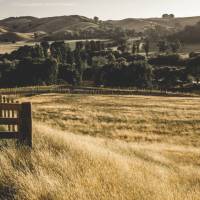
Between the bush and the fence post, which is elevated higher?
the bush

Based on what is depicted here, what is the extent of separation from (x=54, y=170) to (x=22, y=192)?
4.06 ft

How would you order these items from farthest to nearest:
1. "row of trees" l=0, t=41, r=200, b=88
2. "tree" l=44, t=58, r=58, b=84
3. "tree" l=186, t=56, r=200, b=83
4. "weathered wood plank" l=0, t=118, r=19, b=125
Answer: "tree" l=186, t=56, r=200, b=83, "tree" l=44, t=58, r=58, b=84, "row of trees" l=0, t=41, r=200, b=88, "weathered wood plank" l=0, t=118, r=19, b=125

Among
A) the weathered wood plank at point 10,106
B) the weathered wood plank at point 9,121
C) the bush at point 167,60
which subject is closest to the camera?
the weathered wood plank at point 10,106

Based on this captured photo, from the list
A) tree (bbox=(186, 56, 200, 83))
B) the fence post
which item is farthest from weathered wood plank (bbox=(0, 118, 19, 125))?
tree (bbox=(186, 56, 200, 83))

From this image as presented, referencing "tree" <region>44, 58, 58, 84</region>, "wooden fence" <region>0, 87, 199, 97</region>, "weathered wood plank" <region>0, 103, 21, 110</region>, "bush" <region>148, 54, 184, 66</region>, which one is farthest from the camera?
"bush" <region>148, 54, 184, 66</region>

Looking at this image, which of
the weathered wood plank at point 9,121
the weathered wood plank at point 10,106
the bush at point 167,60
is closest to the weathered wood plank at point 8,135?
the weathered wood plank at point 9,121

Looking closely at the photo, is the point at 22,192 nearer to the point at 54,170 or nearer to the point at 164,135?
the point at 54,170

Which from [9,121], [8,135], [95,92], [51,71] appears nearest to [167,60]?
[51,71]

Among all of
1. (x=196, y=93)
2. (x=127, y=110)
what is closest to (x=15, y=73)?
(x=196, y=93)

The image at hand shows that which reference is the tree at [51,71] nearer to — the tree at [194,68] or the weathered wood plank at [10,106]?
the tree at [194,68]

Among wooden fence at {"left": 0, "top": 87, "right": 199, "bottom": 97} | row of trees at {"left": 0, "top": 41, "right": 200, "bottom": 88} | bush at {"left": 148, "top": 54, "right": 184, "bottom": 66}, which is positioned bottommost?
wooden fence at {"left": 0, "top": 87, "right": 199, "bottom": 97}

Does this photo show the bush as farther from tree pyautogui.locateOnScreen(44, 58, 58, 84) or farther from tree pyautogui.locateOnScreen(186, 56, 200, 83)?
tree pyautogui.locateOnScreen(44, 58, 58, 84)

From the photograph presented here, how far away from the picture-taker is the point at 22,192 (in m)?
6.62

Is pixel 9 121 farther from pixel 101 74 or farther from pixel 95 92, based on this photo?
pixel 101 74
